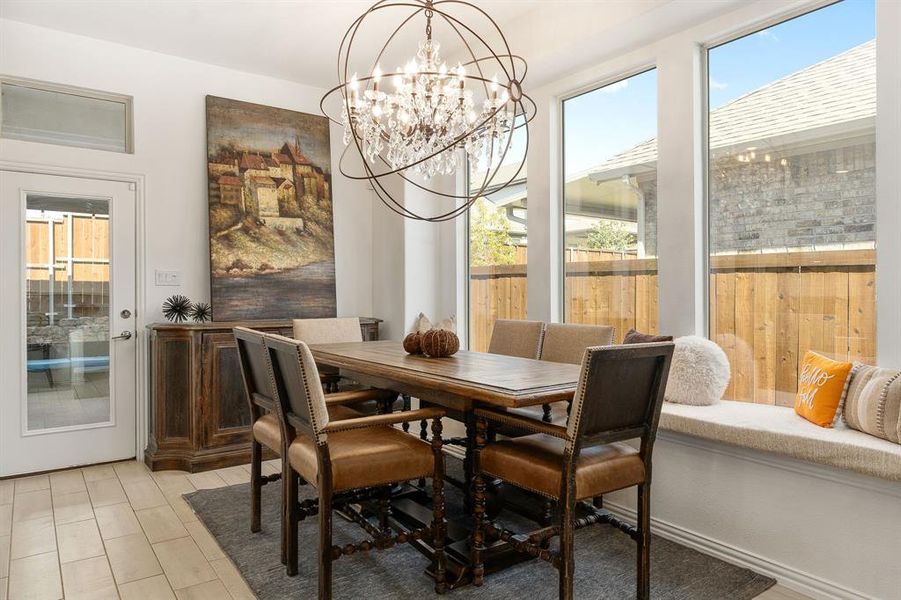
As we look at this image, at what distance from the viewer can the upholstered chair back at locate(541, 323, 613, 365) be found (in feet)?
10.5

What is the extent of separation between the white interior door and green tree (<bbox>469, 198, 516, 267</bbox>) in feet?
8.47

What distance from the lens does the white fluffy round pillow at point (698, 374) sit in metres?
2.89

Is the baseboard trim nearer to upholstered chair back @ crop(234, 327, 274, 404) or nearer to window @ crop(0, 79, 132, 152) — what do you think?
upholstered chair back @ crop(234, 327, 274, 404)

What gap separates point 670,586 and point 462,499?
1.28m

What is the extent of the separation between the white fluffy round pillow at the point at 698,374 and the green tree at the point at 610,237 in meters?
0.91

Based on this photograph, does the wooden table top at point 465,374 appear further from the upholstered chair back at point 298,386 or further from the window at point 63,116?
the window at point 63,116

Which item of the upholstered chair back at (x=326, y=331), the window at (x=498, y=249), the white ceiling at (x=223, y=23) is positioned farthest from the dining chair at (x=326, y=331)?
the white ceiling at (x=223, y=23)

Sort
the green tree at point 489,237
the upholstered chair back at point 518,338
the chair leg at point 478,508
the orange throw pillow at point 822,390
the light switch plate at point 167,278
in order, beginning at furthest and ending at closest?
1. the green tree at point 489,237
2. the light switch plate at point 167,278
3. the upholstered chair back at point 518,338
4. the orange throw pillow at point 822,390
5. the chair leg at point 478,508

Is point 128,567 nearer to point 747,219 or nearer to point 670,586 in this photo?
point 670,586

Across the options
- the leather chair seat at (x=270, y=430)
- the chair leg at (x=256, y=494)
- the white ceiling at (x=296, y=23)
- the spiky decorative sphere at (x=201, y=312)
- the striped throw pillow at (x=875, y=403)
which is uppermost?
the white ceiling at (x=296, y=23)

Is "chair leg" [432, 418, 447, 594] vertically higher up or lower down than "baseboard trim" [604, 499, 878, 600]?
higher up

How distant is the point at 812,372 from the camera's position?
8.44 feet

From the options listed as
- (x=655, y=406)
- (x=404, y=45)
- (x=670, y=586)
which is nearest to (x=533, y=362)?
(x=655, y=406)

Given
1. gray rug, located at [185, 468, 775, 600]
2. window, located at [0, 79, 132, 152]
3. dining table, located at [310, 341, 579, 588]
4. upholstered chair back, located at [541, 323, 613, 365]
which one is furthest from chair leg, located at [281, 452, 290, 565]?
window, located at [0, 79, 132, 152]
